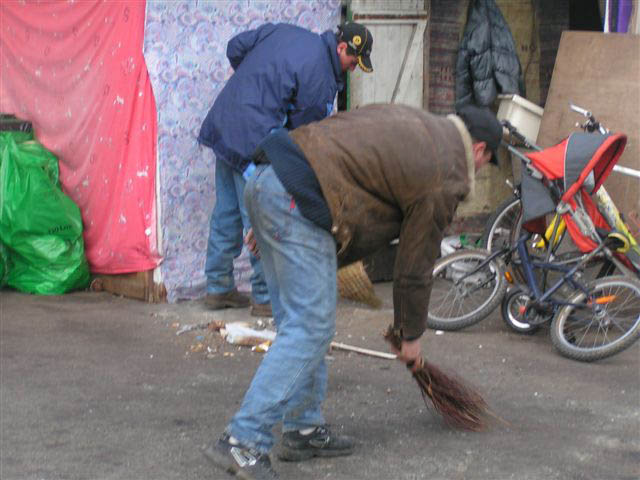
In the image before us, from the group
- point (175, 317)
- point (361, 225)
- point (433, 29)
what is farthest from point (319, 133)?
point (433, 29)

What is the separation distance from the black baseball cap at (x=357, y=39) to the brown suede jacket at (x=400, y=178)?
1998mm

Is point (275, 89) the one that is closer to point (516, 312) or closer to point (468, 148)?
point (516, 312)

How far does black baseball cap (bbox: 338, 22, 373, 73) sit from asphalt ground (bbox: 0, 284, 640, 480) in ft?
5.74

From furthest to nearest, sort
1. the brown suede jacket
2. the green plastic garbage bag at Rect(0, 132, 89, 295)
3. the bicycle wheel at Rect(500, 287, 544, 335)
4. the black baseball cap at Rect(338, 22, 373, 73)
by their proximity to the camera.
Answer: the green plastic garbage bag at Rect(0, 132, 89, 295) → the bicycle wheel at Rect(500, 287, 544, 335) → the black baseball cap at Rect(338, 22, 373, 73) → the brown suede jacket

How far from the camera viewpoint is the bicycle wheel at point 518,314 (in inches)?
269

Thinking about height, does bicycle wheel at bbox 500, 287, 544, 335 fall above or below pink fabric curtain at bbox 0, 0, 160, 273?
below

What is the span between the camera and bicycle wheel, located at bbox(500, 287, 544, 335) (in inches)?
269

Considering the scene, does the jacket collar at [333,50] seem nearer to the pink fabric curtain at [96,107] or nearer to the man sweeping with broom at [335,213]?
the pink fabric curtain at [96,107]

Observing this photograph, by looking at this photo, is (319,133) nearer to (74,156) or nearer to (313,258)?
(313,258)

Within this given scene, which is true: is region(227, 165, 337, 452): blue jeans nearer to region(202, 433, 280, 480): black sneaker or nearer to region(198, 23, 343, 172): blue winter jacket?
region(202, 433, 280, 480): black sneaker

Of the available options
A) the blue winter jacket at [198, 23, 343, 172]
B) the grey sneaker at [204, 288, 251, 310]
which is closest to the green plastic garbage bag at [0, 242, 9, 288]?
the grey sneaker at [204, 288, 251, 310]

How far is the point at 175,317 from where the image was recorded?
7.21 metres

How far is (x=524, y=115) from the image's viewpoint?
8297 mm

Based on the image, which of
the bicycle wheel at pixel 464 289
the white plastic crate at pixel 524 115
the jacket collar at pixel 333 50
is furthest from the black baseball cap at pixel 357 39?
the white plastic crate at pixel 524 115
